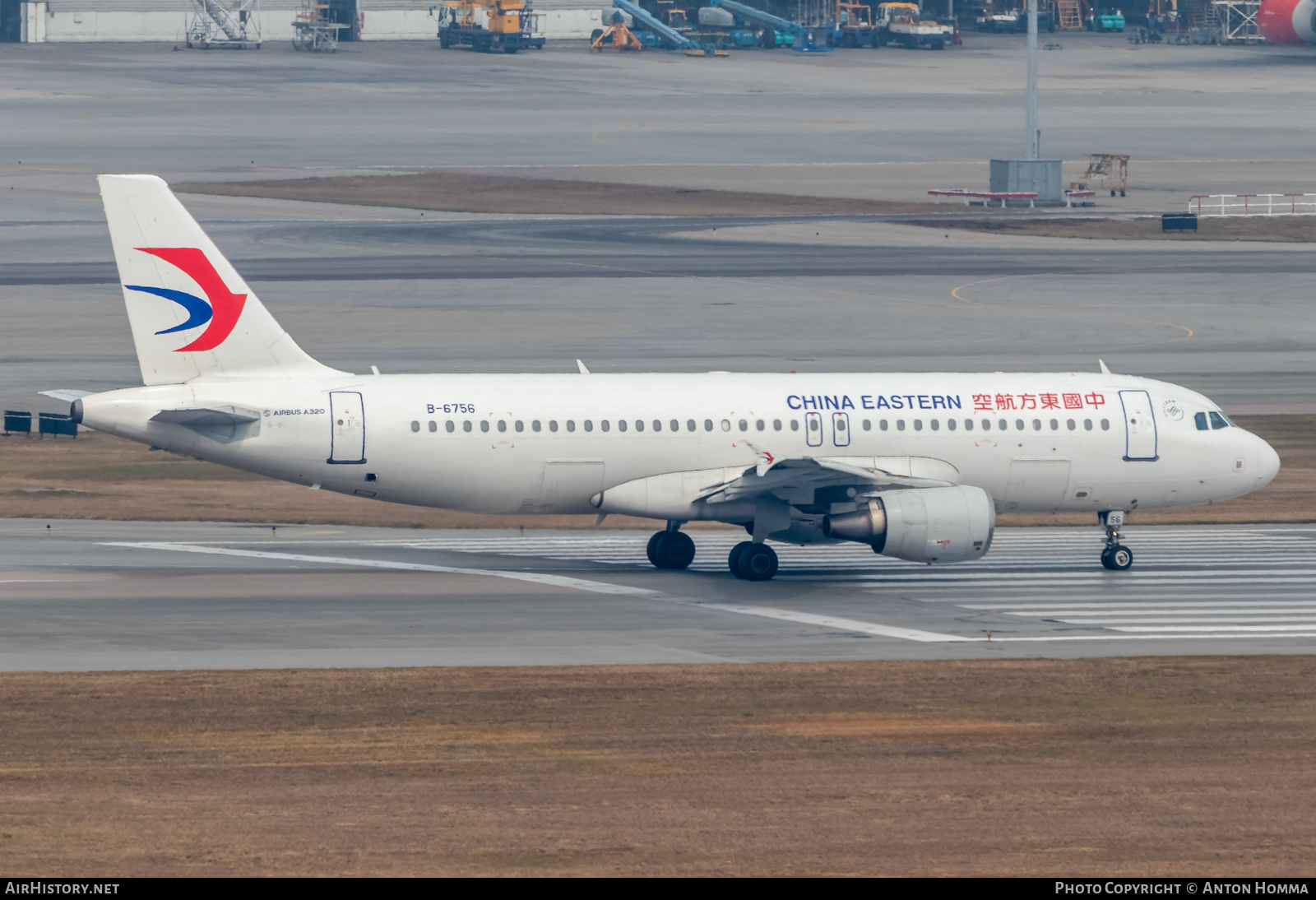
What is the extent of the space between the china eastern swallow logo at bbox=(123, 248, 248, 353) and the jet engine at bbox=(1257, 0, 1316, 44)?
174m

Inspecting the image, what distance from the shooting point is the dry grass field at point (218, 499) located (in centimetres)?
4725

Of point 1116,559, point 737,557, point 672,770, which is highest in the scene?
point 672,770

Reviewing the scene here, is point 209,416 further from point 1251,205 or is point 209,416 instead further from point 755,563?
point 1251,205

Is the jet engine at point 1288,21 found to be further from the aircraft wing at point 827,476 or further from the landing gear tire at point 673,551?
the landing gear tire at point 673,551

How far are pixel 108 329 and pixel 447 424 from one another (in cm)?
3904

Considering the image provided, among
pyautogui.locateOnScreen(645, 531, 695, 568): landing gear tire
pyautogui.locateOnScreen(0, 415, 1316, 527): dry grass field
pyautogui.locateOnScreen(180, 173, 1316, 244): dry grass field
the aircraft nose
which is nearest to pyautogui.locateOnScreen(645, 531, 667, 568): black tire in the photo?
pyautogui.locateOnScreen(645, 531, 695, 568): landing gear tire

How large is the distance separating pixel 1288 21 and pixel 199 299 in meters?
176

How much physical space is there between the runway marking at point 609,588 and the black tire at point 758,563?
7.31ft

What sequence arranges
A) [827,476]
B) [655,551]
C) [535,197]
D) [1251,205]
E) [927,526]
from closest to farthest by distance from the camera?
1. [927,526]
2. [827,476]
3. [655,551]
4. [1251,205]
5. [535,197]

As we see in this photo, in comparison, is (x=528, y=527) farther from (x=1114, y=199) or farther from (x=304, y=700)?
(x=1114, y=199)

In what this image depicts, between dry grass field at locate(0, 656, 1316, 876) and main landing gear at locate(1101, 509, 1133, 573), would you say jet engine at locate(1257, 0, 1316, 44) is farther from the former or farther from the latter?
dry grass field at locate(0, 656, 1316, 876)

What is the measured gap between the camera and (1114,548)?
40.8 m

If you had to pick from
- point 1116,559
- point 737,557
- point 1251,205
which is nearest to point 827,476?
point 737,557

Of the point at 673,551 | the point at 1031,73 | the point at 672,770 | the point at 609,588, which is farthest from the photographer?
the point at 1031,73
